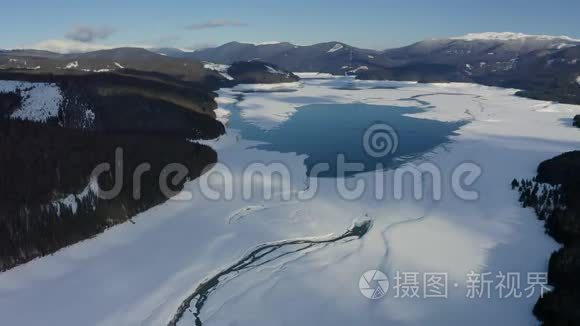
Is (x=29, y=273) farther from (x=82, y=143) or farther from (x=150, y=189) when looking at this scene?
(x=82, y=143)

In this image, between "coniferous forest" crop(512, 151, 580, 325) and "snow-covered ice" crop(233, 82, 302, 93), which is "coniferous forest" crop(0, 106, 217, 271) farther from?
"snow-covered ice" crop(233, 82, 302, 93)

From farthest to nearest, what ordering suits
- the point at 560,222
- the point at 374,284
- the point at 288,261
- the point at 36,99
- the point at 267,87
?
the point at 267,87, the point at 36,99, the point at 560,222, the point at 288,261, the point at 374,284

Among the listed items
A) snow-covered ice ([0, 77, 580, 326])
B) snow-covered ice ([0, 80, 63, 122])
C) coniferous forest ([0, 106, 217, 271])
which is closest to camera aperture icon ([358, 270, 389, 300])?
snow-covered ice ([0, 77, 580, 326])

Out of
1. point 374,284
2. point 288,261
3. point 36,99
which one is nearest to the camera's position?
point 374,284

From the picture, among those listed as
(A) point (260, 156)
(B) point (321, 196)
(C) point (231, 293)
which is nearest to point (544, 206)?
(B) point (321, 196)

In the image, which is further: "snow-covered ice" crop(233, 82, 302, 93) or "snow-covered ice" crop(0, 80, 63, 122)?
"snow-covered ice" crop(233, 82, 302, 93)

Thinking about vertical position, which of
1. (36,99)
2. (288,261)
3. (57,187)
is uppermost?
(36,99)

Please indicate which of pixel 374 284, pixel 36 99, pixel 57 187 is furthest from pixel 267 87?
pixel 374 284

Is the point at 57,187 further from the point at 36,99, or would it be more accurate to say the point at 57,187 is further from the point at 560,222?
the point at 36,99
